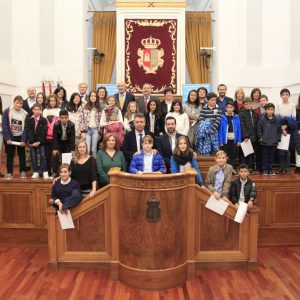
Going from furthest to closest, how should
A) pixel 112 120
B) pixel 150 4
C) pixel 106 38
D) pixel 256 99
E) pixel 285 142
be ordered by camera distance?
pixel 106 38
pixel 150 4
pixel 256 99
pixel 285 142
pixel 112 120

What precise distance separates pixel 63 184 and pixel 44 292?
1.13m

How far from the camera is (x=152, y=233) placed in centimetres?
393

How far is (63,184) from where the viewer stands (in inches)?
175

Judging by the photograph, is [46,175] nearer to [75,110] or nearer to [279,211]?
[75,110]

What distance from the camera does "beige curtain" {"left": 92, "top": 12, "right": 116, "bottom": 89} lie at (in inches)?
410

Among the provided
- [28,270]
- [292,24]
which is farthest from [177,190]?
[292,24]

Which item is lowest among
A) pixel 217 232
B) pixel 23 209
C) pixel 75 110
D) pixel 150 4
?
pixel 217 232

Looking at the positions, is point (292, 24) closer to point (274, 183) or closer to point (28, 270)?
point (274, 183)

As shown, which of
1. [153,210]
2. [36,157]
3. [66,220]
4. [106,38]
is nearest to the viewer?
[153,210]

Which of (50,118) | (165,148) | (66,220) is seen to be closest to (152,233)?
(66,220)

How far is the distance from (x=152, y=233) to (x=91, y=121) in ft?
7.44

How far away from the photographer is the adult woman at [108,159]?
4.68 metres

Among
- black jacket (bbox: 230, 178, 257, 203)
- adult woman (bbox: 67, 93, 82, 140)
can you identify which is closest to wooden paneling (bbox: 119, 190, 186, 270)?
black jacket (bbox: 230, 178, 257, 203)

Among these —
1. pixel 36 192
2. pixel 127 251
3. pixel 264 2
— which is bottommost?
pixel 127 251
